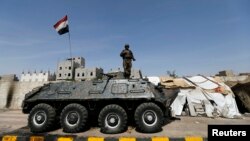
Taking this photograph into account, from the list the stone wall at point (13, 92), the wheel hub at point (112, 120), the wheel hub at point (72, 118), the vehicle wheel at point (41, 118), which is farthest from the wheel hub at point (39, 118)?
the stone wall at point (13, 92)

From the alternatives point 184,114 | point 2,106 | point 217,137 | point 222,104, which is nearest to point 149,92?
point 217,137

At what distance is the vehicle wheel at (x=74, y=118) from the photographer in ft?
24.1

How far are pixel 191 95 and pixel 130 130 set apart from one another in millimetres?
6431

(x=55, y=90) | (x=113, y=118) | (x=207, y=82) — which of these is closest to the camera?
(x=113, y=118)

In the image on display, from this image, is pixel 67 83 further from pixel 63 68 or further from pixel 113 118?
pixel 63 68

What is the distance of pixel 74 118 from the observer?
24.5 feet

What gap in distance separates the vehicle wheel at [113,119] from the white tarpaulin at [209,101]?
5943 mm

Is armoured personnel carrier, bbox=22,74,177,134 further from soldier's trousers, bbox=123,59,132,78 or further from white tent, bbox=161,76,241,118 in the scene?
white tent, bbox=161,76,241,118

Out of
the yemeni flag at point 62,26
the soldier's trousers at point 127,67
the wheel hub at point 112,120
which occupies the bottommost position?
the wheel hub at point 112,120

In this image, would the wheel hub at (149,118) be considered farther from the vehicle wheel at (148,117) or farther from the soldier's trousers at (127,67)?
the soldier's trousers at (127,67)

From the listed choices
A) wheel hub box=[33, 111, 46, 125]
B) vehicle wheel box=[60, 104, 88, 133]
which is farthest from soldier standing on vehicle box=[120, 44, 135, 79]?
wheel hub box=[33, 111, 46, 125]

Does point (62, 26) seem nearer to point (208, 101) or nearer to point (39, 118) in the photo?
point (39, 118)

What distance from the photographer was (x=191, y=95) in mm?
12680

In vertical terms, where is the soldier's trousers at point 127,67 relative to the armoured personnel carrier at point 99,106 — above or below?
above
